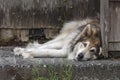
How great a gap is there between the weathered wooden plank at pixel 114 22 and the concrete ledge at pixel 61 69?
0.41m

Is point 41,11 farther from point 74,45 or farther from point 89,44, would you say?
point 89,44

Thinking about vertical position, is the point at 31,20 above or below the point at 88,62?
above

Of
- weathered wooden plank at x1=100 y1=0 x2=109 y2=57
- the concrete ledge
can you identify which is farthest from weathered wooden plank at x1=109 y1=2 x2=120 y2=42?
the concrete ledge

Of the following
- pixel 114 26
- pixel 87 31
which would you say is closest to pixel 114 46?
pixel 114 26

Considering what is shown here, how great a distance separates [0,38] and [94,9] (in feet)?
5.58

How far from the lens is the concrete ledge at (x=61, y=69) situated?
679 centimetres

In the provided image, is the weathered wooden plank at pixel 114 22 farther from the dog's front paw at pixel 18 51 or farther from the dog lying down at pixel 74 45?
the dog's front paw at pixel 18 51

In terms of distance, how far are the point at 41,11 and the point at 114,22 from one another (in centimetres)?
142

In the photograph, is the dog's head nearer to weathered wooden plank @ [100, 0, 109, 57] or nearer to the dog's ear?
the dog's ear

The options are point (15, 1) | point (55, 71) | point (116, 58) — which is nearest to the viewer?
point (55, 71)

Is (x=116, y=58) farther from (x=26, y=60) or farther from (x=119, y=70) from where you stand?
(x=26, y=60)

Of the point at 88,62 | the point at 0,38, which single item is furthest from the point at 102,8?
the point at 0,38

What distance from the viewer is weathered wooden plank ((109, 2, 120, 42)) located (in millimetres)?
7211

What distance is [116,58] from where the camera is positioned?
24.7ft
